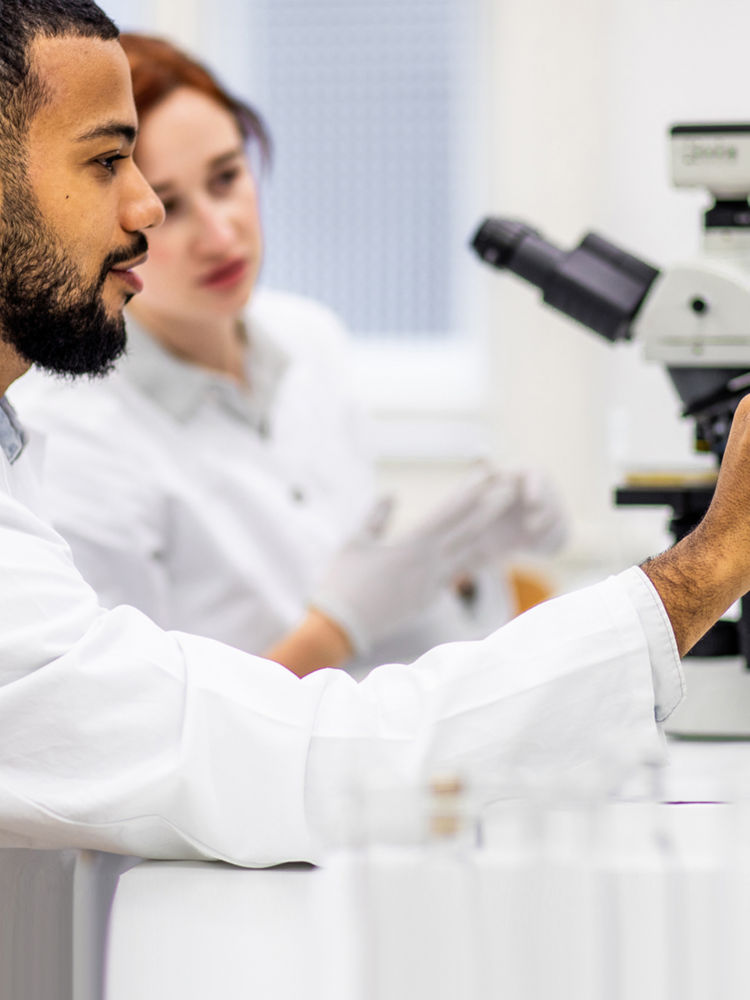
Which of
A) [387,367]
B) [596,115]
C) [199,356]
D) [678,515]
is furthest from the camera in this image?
[387,367]

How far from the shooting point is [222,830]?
2.55ft

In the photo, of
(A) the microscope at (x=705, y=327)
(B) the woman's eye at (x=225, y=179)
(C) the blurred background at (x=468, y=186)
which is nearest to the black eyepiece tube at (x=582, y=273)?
(A) the microscope at (x=705, y=327)

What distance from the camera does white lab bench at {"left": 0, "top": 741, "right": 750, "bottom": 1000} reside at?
60 centimetres

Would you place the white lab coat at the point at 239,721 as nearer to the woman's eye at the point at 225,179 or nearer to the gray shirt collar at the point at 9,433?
the gray shirt collar at the point at 9,433

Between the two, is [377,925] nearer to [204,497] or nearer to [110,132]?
[110,132]

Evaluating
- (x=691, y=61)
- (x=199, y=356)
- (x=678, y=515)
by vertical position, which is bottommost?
(x=678, y=515)

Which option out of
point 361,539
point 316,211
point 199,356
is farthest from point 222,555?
point 316,211

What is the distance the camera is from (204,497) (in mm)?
1704

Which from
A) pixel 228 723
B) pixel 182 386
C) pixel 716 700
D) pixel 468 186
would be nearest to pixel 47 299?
pixel 228 723

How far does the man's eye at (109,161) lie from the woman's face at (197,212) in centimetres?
65

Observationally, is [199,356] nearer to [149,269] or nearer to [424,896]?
[149,269]

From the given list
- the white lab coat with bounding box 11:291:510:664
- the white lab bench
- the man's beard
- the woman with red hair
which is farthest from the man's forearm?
the white lab bench

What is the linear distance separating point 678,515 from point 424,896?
68cm

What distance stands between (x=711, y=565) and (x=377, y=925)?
1.10 ft
